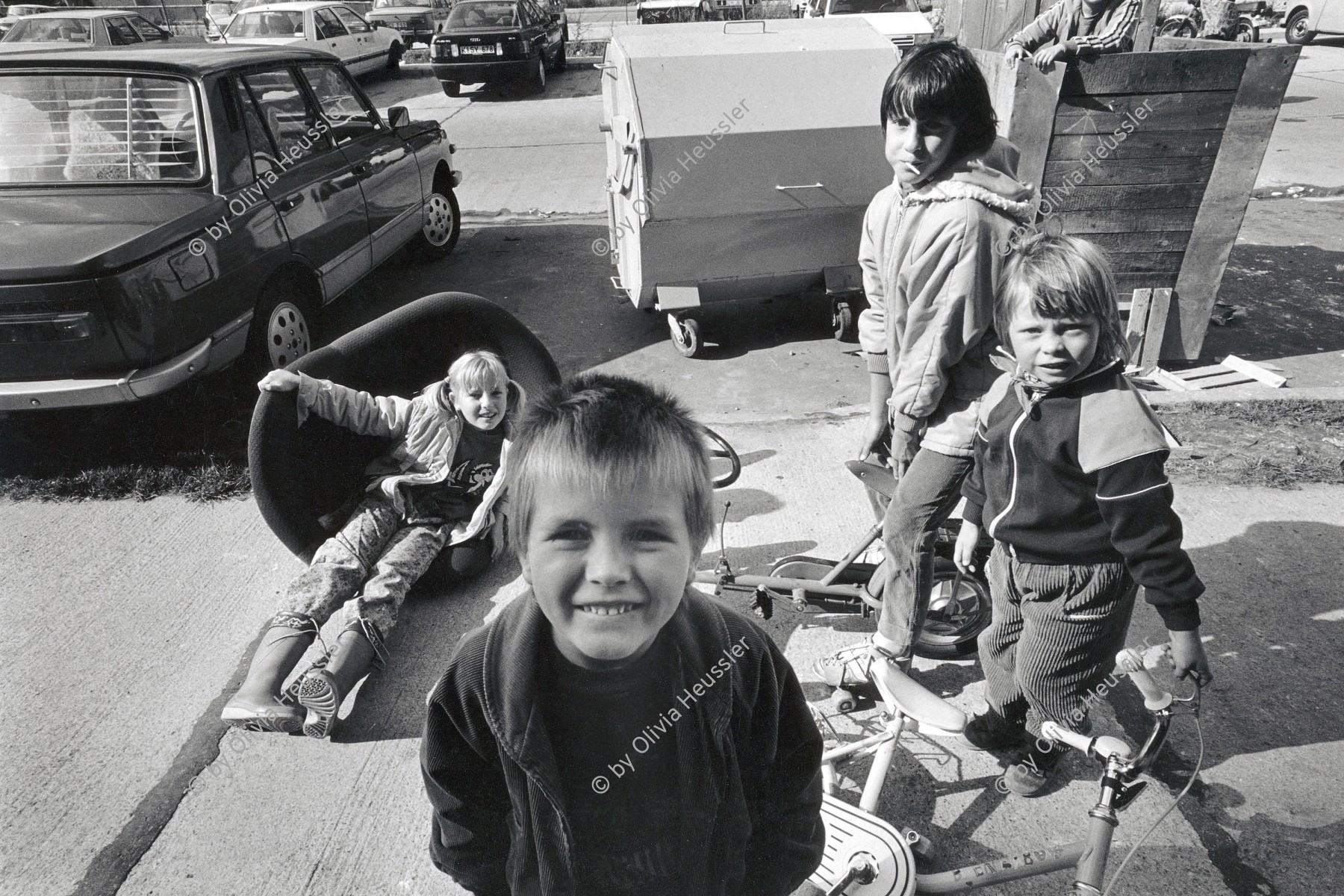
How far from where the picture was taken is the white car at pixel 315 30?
49.1ft

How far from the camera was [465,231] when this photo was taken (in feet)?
28.1

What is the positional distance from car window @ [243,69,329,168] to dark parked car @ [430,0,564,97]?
33.2 ft

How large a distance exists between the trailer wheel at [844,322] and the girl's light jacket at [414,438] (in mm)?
2916

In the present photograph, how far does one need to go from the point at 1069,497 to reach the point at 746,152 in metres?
3.48

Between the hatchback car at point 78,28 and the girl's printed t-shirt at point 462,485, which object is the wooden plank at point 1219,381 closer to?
the girl's printed t-shirt at point 462,485

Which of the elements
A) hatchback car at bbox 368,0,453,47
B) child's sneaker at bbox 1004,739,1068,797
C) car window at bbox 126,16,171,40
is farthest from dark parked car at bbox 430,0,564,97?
child's sneaker at bbox 1004,739,1068,797

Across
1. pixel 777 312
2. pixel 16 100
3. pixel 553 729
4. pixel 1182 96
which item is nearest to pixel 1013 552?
pixel 553 729

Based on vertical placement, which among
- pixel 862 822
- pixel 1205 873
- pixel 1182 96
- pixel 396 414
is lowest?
pixel 1205 873

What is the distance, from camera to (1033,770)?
242 centimetres

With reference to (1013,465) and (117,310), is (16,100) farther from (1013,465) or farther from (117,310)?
(1013,465)

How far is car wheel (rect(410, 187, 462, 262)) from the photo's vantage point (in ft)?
24.1

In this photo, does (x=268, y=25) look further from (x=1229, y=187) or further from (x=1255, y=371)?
(x=1255, y=371)

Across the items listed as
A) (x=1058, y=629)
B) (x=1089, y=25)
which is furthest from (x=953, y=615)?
(x=1089, y=25)

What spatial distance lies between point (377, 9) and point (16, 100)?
60.3 ft
